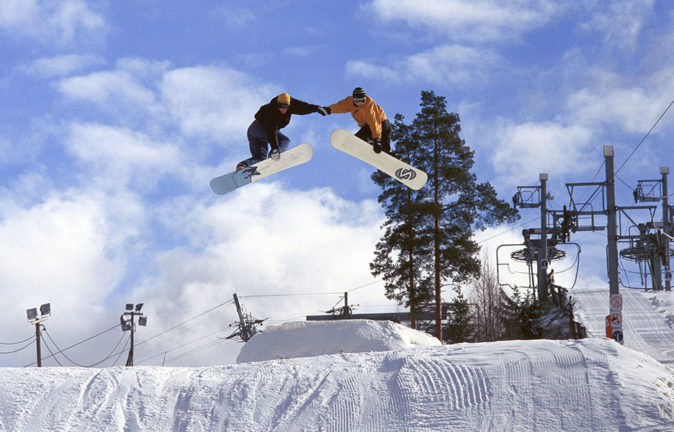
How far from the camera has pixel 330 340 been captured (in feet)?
58.1

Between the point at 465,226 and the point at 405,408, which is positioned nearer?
the point at 405,408

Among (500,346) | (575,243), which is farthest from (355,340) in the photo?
(575,243)

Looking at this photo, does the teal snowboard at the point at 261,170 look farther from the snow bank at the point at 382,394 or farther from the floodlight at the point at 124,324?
the floodlight at the point at 124,324

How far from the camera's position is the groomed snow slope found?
8781 mm

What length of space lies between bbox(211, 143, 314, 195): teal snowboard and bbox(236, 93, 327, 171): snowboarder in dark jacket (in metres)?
0.25

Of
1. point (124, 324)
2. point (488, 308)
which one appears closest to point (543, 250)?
point (488, 308)

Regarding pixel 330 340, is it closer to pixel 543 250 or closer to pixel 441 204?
pixel 441 204

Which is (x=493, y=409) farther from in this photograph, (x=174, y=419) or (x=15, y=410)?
(x=15, y=410)

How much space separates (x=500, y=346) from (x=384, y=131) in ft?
11.3

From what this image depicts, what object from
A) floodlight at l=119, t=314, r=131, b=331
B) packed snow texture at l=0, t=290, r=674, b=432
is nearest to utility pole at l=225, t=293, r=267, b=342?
floodlight at l=119, t=314, r=131, b=331

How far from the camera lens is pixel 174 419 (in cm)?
959

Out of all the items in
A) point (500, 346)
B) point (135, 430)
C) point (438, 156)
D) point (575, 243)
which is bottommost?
point (135, 430)

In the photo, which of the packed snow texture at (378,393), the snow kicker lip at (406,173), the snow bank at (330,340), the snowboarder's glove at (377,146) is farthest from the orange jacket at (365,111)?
the snow bank at (330,340)

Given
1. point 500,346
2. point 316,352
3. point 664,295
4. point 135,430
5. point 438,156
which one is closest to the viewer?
point 135,430
